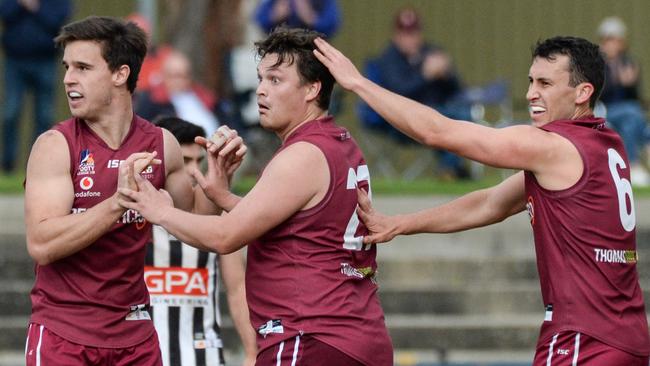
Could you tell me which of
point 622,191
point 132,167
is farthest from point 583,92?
point 132,167

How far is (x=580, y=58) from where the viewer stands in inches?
260

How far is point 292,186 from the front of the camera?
6.18 metres

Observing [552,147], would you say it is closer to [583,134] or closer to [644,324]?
[583,134]

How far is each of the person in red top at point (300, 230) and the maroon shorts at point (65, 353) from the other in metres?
0.63

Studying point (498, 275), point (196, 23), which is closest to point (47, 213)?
point (498, 275)

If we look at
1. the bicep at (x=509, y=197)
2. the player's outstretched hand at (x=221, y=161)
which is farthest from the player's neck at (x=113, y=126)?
the bicep at (x=509, y=197)

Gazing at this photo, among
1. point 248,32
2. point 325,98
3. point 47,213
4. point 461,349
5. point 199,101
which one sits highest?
point 248,32

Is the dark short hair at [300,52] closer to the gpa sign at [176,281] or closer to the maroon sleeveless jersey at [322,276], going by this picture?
the maroon sleeveless jersey at [322,276]

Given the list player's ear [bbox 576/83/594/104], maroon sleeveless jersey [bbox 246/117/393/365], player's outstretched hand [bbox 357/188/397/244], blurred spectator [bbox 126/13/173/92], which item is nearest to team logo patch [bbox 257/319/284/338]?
maroon sleeveless jersey [bbox 246/117/393/365]

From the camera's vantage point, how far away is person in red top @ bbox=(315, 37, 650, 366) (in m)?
6.33

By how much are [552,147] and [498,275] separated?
643 cm

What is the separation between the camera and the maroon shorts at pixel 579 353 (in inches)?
249

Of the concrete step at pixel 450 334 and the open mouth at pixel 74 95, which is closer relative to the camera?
the open mouth at pixel 74 95

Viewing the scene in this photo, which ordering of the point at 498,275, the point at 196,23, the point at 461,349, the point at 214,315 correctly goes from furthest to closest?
the point at 196,23 → the point at 498,275 → the point at 461,349 → the point at 214,315
